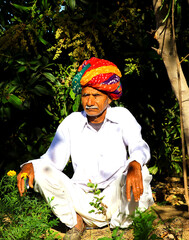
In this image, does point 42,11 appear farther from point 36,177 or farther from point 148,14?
point 36,177

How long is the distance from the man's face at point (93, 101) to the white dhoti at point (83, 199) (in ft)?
1.91

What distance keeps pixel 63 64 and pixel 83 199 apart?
1664 millimetres

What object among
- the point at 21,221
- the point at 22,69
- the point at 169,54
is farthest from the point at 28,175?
the point at 169,54

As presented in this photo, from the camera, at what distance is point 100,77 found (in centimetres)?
279

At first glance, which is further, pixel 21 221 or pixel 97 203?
pixel 97 203

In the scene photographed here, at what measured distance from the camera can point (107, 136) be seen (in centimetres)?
290

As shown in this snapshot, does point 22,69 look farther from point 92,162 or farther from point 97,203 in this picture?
point 97,203

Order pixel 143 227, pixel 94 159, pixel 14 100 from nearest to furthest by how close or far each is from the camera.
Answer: pixel 143 227
pixel 94 159
pixel 14 100

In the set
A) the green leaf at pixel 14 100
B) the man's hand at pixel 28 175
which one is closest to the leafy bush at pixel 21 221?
the man's hand at pixel 28 175

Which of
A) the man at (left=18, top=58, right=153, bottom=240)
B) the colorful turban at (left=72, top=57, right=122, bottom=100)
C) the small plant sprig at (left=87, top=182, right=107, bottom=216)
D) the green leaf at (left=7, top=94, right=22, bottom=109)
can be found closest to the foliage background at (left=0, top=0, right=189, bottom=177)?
the green leaf at (left=7, top=94, right=22, bottom=109)

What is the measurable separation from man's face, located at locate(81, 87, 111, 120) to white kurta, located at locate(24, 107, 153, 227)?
0.49ft

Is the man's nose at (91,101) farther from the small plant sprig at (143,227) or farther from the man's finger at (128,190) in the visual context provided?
the small plant sprig at (143,227)

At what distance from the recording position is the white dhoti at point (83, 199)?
8.63ft

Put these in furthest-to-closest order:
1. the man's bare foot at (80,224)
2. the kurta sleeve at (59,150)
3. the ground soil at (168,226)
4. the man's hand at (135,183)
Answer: the kurta sleeve at (59,150) < the man's bare foot at (80,224) < the ground soil at (168,226) < the man's hand at (135,183)
